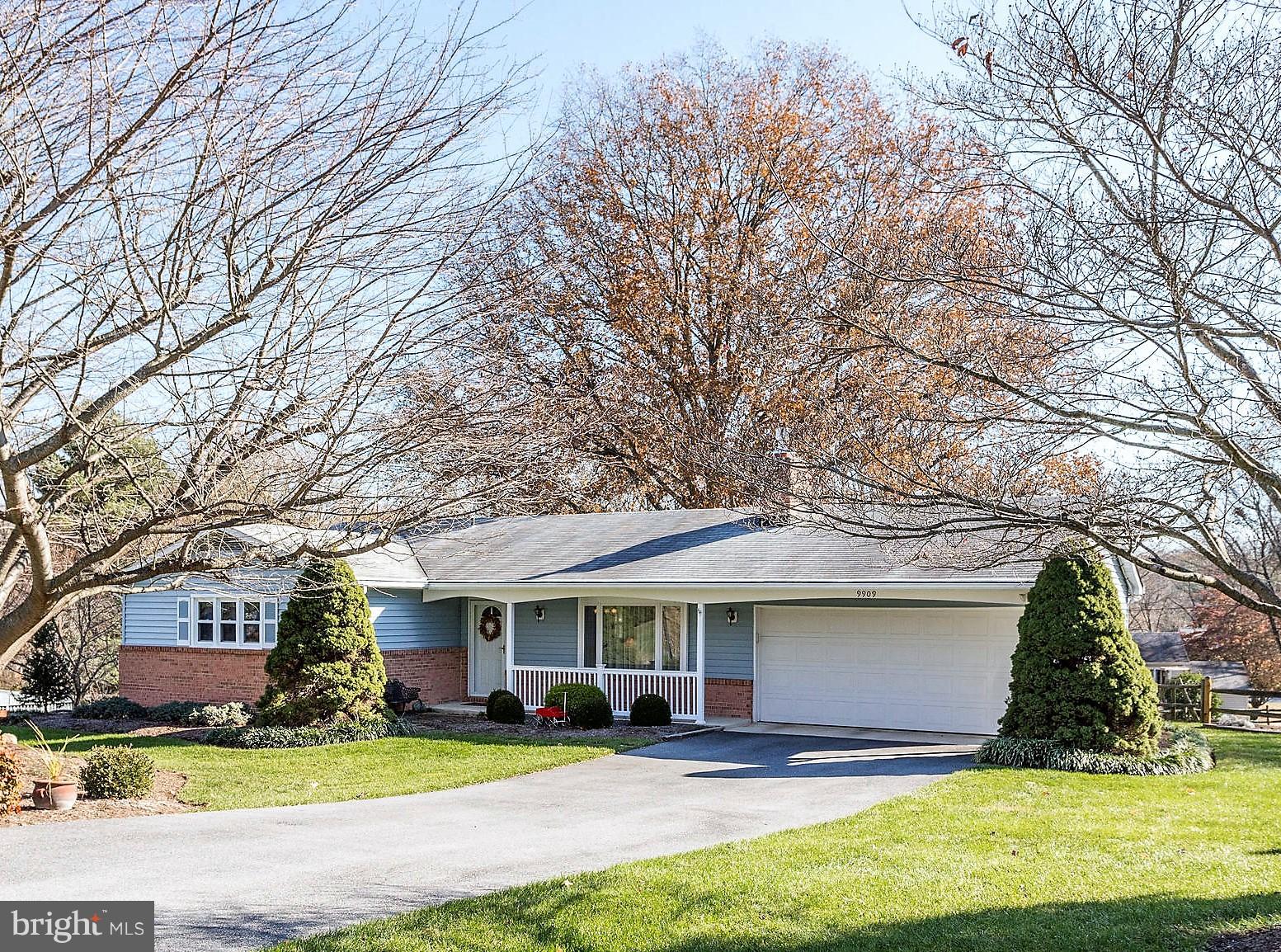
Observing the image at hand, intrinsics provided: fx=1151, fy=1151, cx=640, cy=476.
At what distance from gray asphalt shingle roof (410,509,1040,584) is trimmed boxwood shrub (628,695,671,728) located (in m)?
2.09

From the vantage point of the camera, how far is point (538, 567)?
2223cm

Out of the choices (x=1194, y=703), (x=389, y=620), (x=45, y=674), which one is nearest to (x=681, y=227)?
(x=389, y=620)

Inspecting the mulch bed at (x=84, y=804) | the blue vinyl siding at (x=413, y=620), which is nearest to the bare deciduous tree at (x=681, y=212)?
the blue vinyl siding at (x=413, y=620)

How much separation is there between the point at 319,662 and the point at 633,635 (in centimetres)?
643

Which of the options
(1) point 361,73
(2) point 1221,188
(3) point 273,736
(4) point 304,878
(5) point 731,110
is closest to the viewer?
(2) point 1221,188

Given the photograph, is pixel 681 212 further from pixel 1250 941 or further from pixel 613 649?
pixel 1250 941

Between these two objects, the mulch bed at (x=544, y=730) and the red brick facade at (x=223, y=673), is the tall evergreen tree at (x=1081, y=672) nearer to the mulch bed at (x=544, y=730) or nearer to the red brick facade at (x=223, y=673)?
the mulch bed at (x=544, y=730)

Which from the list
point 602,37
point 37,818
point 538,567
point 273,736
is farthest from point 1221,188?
point 538,567

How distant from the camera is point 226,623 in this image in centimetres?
2311

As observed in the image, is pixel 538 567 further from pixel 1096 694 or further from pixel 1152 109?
pixel 1152 109

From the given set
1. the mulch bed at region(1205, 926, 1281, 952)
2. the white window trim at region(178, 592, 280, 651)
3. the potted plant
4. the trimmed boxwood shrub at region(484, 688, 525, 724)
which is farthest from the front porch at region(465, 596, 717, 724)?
the mulch bed at region(1205, 926, 1281, 952)

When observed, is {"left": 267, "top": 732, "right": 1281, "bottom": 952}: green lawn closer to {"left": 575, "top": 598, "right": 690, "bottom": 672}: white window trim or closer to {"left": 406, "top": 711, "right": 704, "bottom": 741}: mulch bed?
{"left": 406, "top": 711, "right": 704, "bottom": 741}: mulch bed

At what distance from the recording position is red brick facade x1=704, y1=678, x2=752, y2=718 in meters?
20.7

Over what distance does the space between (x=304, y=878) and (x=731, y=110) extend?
26470mm
